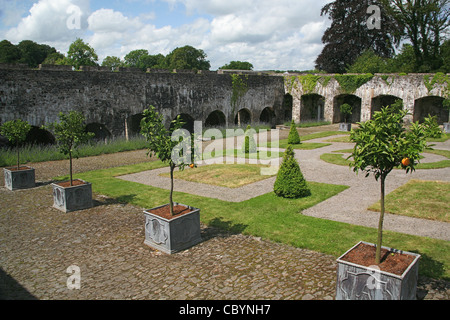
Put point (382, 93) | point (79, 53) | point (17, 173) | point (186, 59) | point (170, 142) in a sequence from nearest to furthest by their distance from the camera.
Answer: point (170, 142), point (17, 173), point (382, 93), point (79, 53), point (186, 59)

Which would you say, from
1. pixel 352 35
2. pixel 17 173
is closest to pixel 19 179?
pixel 17 173

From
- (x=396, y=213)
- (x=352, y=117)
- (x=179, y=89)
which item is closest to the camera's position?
(x=396, y=213)

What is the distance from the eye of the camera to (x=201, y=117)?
845 inches

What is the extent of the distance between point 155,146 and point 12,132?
20.2 feet

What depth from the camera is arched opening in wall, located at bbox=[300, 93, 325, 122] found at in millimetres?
29038

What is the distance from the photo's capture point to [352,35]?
3362 cm

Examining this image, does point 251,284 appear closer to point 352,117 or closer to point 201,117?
point 201,117

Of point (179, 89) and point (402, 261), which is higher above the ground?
point (179, 89)

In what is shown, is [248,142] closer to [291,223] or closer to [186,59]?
[291,223]

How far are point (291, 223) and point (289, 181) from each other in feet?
5.86

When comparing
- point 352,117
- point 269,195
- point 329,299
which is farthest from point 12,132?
point 352,117

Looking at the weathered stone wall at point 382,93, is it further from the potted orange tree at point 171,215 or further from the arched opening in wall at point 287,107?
the potted orange tree at point 171,215

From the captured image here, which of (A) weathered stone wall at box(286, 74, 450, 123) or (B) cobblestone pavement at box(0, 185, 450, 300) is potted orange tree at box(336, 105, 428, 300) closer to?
(B) cobblestone pavement at box(0, 185, 450, 300)
